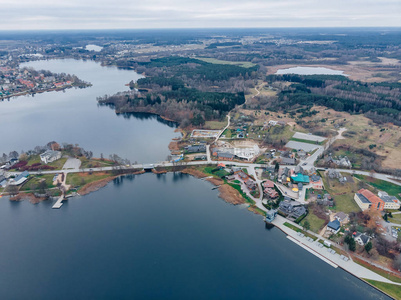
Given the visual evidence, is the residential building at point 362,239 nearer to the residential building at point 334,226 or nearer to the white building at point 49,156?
the residential building at point 334,226

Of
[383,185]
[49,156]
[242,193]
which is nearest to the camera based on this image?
[242,193]

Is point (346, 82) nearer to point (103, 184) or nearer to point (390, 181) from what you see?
point (390, 181)

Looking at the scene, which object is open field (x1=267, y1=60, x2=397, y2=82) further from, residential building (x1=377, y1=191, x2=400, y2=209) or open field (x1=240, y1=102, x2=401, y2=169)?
residential building (x1=377, y1=191, x2=400, y2=209)

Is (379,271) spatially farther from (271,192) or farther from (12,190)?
(12,190)

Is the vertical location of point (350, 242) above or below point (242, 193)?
above

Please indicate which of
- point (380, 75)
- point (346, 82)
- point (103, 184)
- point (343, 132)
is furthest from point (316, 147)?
point (380, 75)

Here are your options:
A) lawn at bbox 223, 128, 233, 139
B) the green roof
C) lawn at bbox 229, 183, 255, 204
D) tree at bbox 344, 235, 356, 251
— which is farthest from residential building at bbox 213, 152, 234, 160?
tree at bbox 344, 235, 356, 251

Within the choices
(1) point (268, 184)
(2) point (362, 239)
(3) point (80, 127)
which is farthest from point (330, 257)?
(3) point (80, 127)
